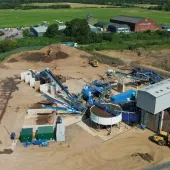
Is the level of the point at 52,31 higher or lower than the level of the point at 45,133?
higher

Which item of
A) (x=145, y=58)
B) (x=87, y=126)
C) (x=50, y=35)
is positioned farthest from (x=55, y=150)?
(x=50, y=35)

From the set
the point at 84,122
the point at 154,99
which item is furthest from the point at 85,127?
the point at 154,99

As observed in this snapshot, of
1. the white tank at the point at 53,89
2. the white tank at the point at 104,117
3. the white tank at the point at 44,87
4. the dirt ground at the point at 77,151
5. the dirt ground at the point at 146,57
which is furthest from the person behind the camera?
the dirt ground at the point at 146,57

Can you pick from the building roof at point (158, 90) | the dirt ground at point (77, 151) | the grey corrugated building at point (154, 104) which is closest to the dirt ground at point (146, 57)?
the building roof at point (158, 90)

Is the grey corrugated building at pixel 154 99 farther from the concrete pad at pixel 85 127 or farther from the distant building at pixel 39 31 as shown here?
the distant building at pixel 39 31

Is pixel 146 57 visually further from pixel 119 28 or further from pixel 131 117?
pixel 119 28

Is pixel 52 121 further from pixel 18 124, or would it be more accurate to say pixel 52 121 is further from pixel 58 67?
pixel 58 67

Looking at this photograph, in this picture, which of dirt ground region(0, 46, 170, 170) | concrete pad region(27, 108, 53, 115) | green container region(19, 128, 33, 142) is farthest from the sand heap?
green container region(19, 128, 33, 142)

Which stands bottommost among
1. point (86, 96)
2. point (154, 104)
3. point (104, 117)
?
point (86, 96)
